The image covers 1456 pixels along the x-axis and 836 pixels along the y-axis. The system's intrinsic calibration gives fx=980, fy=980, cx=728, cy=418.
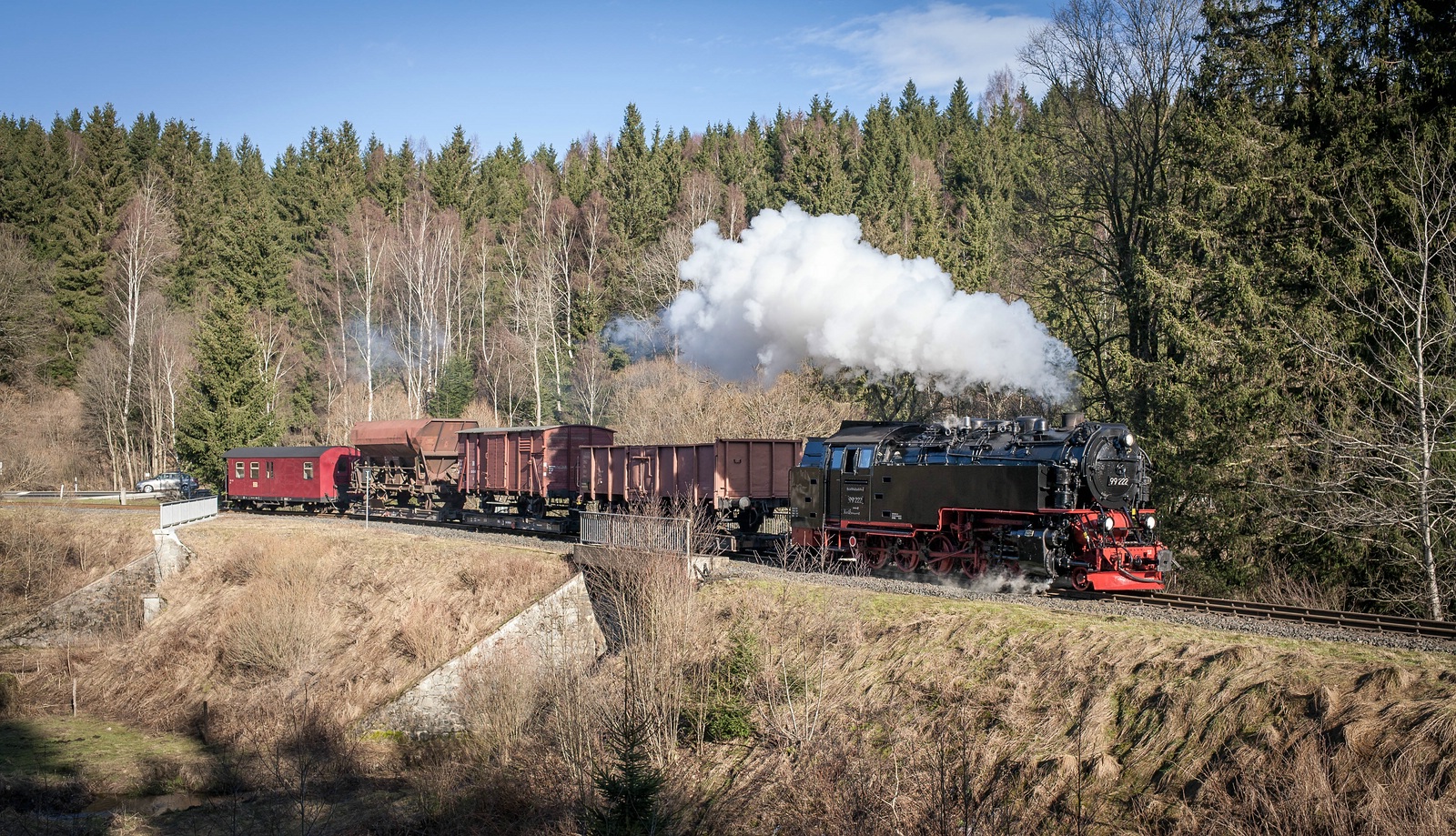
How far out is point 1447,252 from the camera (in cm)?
1730

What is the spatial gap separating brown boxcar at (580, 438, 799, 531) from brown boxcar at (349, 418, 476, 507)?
10865 mm

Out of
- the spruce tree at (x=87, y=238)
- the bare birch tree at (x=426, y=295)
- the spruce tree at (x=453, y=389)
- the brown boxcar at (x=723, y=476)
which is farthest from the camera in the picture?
the spruce tree at (x=87, y=238)

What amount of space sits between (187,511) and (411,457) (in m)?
8.29

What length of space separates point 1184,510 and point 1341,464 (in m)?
3.75

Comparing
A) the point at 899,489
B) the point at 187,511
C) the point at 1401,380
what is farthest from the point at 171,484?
the point at 1401,380

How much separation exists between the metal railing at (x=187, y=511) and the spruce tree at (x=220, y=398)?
281 inches

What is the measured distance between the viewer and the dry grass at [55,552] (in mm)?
32594

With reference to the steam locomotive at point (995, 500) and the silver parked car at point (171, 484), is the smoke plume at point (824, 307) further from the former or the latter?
the silver parked car at point (171, 484)

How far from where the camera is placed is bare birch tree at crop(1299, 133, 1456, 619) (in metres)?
15.8

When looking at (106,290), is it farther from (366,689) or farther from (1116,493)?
(1116,493)

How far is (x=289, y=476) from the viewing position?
3797 cm

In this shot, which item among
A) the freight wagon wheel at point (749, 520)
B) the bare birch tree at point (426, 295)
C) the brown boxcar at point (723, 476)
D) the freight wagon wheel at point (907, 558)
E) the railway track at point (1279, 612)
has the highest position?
the bare birch tree at point (426, 295)

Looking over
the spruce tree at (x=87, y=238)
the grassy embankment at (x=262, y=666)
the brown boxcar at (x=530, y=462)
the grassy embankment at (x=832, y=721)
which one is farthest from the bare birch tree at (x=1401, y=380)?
the spruce tree at (x=87, y=238)

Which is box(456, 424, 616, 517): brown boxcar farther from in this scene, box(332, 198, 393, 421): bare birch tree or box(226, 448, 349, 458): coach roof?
box(332, 198, 393, 421): bare birch tree
